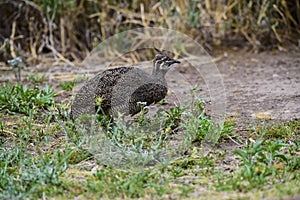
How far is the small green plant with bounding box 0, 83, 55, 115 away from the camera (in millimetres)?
5447

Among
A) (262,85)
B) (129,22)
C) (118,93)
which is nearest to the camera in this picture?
(118,93)

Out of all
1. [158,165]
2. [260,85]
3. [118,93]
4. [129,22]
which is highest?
[118,93]

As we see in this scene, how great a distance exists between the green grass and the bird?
0.37ft

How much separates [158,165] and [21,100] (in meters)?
2.05

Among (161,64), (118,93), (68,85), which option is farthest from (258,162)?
(68,85)

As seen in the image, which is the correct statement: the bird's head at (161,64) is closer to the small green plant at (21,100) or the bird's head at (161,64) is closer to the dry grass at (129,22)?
the small green plant at (21,100)

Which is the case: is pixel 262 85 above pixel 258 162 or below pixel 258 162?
below

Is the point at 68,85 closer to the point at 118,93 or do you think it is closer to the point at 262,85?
the point at 118,93

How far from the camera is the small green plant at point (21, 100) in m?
5.45

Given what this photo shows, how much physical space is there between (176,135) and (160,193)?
42.2 inches

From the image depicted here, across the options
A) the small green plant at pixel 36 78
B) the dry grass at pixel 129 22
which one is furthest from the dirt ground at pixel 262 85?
the small green plant at pixel 36 78

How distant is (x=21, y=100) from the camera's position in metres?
5.55

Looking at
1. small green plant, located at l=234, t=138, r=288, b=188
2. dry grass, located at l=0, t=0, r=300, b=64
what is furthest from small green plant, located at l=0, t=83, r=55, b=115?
dry grass, located at l=0, t=0, r=300, b=64

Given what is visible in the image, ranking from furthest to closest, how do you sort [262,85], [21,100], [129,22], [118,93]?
[129,22], [262,85], [21,100], [118,93]
